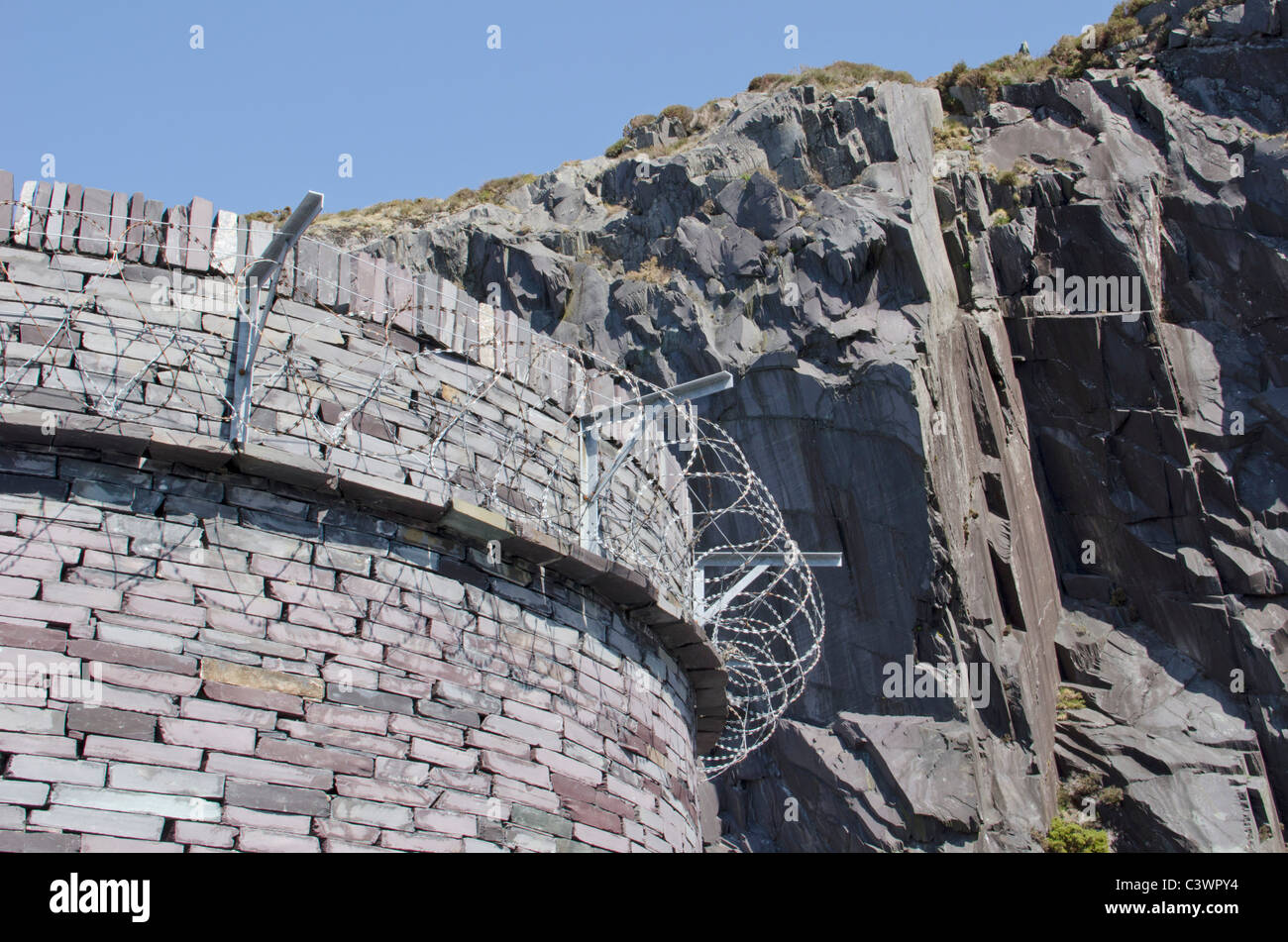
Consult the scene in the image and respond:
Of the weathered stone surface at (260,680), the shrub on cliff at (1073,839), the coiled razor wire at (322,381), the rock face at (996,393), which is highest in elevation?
the rock face at (996,393)

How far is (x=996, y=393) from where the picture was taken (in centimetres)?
2889

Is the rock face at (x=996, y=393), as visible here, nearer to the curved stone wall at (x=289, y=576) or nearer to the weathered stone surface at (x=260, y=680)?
the curved stone wall at (x=289, y=576)

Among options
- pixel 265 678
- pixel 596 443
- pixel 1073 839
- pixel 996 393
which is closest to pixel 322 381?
pixel 265 678

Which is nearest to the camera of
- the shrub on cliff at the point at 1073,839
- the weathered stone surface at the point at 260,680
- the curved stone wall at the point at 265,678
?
the curved stone wall at the point at 265,678

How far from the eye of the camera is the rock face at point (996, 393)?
24.1 m

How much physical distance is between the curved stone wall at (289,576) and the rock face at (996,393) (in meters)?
15.9

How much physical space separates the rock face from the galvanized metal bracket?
17657mm

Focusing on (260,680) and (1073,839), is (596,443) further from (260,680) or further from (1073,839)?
(1073,839)

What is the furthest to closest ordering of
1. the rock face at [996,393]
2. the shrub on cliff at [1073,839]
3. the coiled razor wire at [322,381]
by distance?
1. the rock face at [996,393]
2. the shrub on cliff at [1073,839]
3. the coiled razor wire at [322,381]

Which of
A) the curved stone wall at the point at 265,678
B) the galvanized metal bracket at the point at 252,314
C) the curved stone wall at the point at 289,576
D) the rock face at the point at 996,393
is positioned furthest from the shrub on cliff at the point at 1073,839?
the galvanized metal bracket at the point at 252,314

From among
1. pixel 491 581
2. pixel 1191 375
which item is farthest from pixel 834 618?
pixel 491 581
